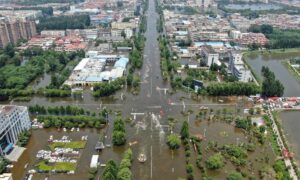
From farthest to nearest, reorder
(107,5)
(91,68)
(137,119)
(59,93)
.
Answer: (107,5) < (91,68) < (59,93) < (137,119)

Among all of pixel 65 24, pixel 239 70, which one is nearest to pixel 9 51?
pixel 65 24

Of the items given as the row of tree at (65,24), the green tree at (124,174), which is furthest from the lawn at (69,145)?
the row of tree at (65,24)

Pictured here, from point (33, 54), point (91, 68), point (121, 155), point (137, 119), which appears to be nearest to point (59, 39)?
point (33, 54)

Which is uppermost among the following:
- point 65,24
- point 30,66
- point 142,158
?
point 65,24

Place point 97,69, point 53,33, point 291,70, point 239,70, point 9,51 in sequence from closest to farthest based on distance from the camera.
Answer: point 239,70, point 97,69, point 291,70, point 9,51, point 53,33

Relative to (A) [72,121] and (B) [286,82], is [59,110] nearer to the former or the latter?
(A) [72,121]

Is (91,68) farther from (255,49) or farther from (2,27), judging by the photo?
(255,49)
